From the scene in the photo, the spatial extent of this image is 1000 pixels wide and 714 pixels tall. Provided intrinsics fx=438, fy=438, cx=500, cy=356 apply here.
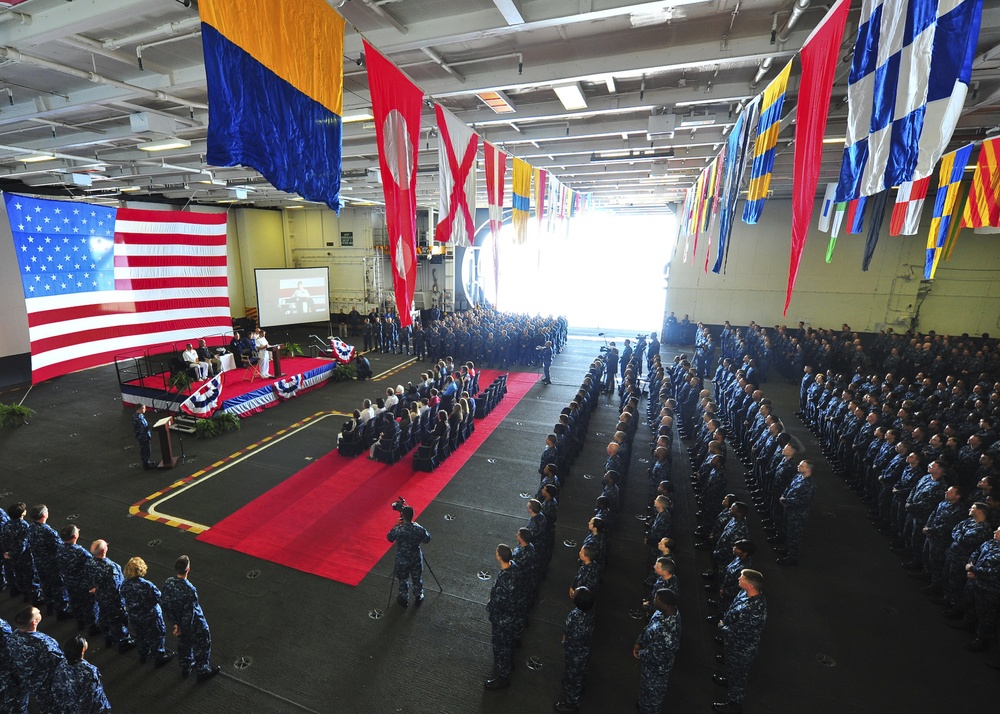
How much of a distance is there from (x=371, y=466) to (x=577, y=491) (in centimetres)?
423

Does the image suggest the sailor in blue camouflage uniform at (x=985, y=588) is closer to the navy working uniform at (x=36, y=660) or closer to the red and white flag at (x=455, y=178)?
the red and white flag at (x=455, y=178)

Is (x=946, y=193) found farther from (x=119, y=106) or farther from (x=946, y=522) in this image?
(x=119, y=106)

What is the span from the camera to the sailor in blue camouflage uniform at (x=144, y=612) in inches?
169

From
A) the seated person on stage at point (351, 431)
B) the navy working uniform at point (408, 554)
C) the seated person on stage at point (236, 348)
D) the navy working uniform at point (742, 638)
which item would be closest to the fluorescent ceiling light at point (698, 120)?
the navy working uniform at point (742, 638)

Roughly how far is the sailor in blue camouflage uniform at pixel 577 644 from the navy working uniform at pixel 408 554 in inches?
75.8

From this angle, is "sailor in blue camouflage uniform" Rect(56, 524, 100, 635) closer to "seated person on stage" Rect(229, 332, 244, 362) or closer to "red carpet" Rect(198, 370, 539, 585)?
"red carpet" Rect(198, 370, 539, 585)

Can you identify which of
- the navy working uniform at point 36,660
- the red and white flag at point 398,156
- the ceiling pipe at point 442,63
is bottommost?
the navy working uniform at point 36,660

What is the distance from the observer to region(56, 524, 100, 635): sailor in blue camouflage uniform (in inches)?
184

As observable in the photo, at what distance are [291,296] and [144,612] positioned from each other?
17.0m

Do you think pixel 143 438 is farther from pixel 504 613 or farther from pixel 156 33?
pixel 504 613

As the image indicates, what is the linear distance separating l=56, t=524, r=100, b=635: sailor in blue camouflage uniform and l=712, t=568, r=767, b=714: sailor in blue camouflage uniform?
21.6ft

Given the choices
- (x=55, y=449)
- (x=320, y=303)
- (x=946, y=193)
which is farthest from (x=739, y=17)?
(x=320, y=303)

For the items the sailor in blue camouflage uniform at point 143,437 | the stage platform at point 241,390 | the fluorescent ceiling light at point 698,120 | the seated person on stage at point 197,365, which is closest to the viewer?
the fluorescent ceiling light at point 698,120

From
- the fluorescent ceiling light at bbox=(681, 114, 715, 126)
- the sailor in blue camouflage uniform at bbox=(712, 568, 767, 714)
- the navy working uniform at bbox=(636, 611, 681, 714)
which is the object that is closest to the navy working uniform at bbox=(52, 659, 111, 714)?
the navy working uniform at bbox=(636, 611, 681, 714)
